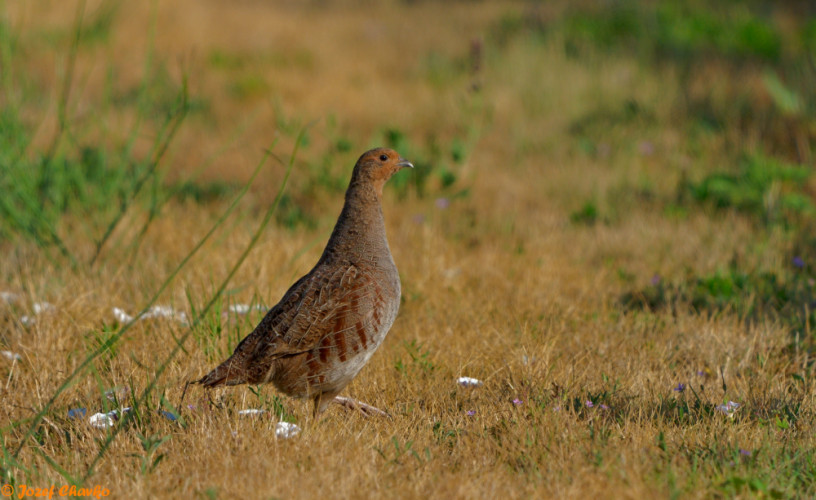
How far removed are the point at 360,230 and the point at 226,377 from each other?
3.02 feet

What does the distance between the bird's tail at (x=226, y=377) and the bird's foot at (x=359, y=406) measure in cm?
47

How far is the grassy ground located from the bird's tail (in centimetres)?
14

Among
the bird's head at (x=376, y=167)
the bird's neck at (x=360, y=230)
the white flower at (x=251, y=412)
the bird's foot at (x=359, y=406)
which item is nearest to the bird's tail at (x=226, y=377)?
the white flower at (x=251, y=412)

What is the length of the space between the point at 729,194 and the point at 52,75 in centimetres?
732

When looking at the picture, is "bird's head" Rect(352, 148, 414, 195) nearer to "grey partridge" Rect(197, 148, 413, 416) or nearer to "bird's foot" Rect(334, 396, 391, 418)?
"grey partridge" Rect(197, 148, 413, 416)

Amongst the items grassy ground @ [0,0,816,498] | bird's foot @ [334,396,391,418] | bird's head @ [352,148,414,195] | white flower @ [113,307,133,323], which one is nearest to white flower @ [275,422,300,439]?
grassy ground @ [0,0,816,498]

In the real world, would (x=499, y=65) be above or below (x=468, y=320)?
above

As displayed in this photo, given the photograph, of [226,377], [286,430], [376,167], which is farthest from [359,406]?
[376,167]

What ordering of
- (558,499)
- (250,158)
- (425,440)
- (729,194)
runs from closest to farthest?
(558,499) → (425,440) → (729,194) → (250,158)

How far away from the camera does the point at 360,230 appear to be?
3.98m

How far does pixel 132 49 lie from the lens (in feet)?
34.9

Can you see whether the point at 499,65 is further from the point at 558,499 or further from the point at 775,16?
the point at 558,499

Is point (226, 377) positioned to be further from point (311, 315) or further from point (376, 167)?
point (376, 167)

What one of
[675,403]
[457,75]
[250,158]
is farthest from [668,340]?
[457,75]
